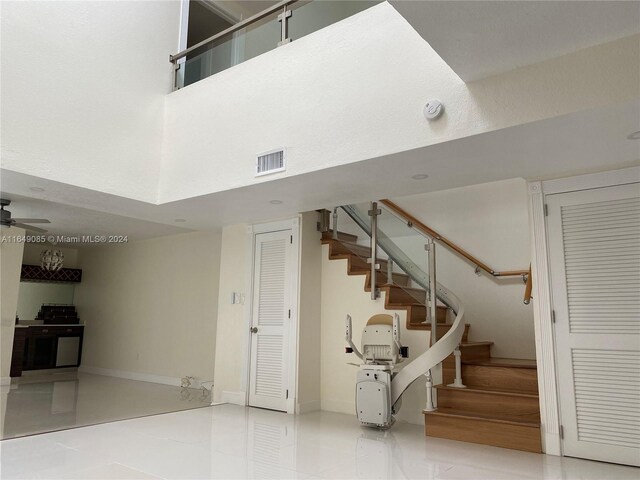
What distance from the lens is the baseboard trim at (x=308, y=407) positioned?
18.4ft

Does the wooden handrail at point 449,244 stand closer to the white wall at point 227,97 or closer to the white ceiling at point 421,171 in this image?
the white ceiling at point 421,171

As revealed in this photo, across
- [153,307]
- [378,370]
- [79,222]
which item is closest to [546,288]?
[378,370]

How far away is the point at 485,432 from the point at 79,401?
5268 millimetres

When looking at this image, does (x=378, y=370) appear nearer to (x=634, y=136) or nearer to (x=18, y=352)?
(x=634, y=136)

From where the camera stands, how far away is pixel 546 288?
4117 mm

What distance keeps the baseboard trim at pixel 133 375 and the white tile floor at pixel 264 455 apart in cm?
321

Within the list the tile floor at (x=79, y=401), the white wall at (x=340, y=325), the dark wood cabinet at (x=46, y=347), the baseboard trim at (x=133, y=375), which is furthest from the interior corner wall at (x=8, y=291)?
the white wall at (x=340, y=325)

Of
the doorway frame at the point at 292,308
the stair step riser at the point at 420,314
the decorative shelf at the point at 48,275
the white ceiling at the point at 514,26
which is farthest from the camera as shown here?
the decorative shelf at the point at 48,275

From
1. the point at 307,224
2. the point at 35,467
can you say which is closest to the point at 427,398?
the point at 307,224

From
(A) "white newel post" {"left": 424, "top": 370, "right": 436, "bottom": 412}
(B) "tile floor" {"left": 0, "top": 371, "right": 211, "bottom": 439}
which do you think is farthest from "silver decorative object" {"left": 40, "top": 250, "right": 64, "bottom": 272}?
(A) "white newel post" {"left": 424, "top": 370, "right": 436, "bottom": 412}

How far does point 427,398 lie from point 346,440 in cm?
101

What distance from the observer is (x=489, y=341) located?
5844mm

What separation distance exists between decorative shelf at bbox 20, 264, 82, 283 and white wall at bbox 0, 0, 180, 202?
6460 millimetres

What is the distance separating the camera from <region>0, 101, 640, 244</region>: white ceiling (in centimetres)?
321
